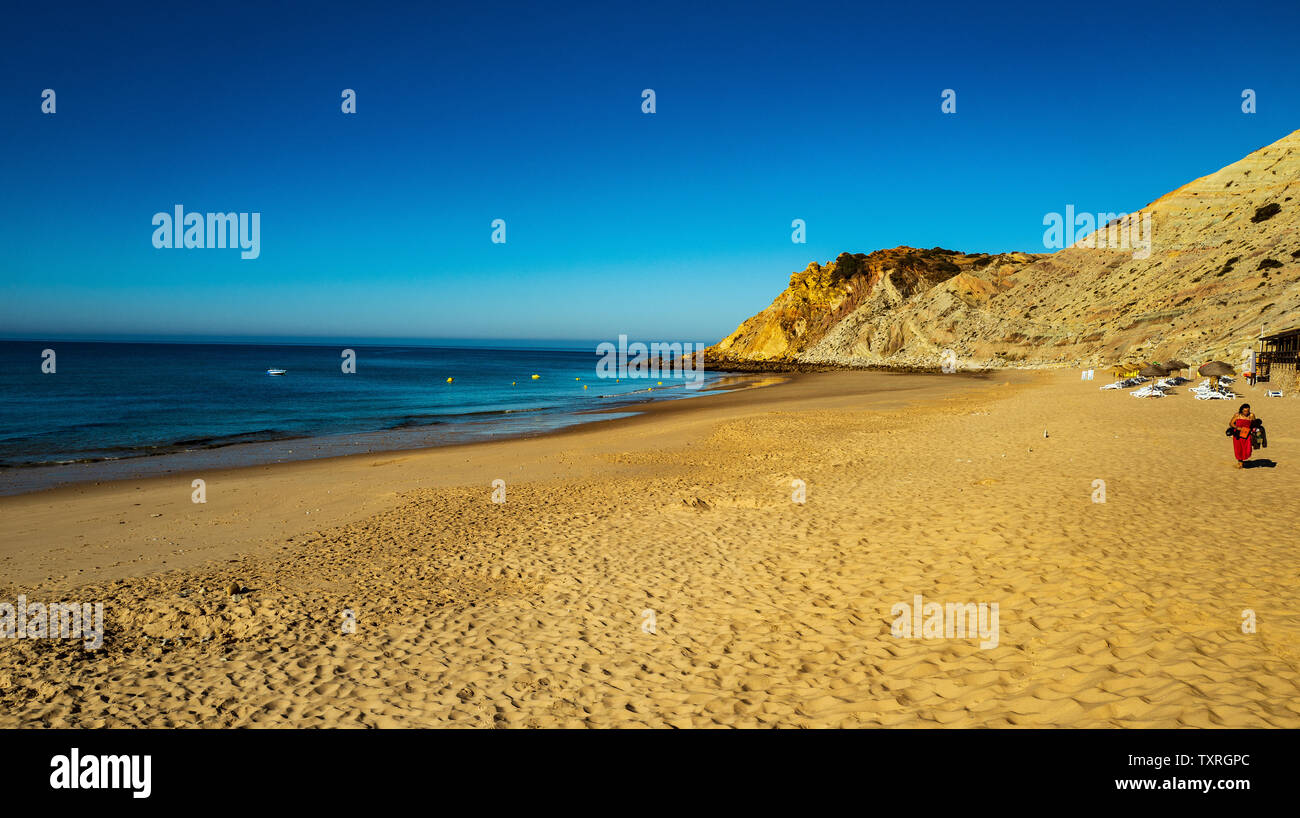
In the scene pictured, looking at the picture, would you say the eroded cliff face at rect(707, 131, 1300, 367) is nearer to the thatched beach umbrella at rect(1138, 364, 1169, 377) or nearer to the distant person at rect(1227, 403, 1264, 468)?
the thatched beach umbrella at rect(1138, 364, 1169, 377)

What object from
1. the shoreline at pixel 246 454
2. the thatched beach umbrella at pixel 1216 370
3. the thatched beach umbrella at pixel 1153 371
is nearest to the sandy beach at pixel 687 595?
the shoreline at pixel 246 454

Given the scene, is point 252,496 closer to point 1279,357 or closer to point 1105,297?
point 1279,357

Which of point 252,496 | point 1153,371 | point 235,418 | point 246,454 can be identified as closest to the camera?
point 252,496

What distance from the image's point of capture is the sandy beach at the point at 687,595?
562cm

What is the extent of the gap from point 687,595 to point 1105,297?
3243 inches

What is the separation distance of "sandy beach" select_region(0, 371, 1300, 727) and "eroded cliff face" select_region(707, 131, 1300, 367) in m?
48.6

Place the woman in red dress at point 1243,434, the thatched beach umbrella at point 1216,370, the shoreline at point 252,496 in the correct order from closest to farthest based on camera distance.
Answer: the shoreline at point 252,496, the woman in red dress at point 1243,434, the thatched beach umbrella at point 1216,370

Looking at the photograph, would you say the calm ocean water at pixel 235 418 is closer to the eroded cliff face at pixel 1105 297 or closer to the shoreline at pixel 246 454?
the shoreline at pixel 246 454

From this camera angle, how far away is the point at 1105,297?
70.1m

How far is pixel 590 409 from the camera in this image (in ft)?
142

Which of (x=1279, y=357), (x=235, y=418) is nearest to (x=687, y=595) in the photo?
(x=235, y=418)

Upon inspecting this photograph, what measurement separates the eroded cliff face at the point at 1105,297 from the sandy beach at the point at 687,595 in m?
48.6
